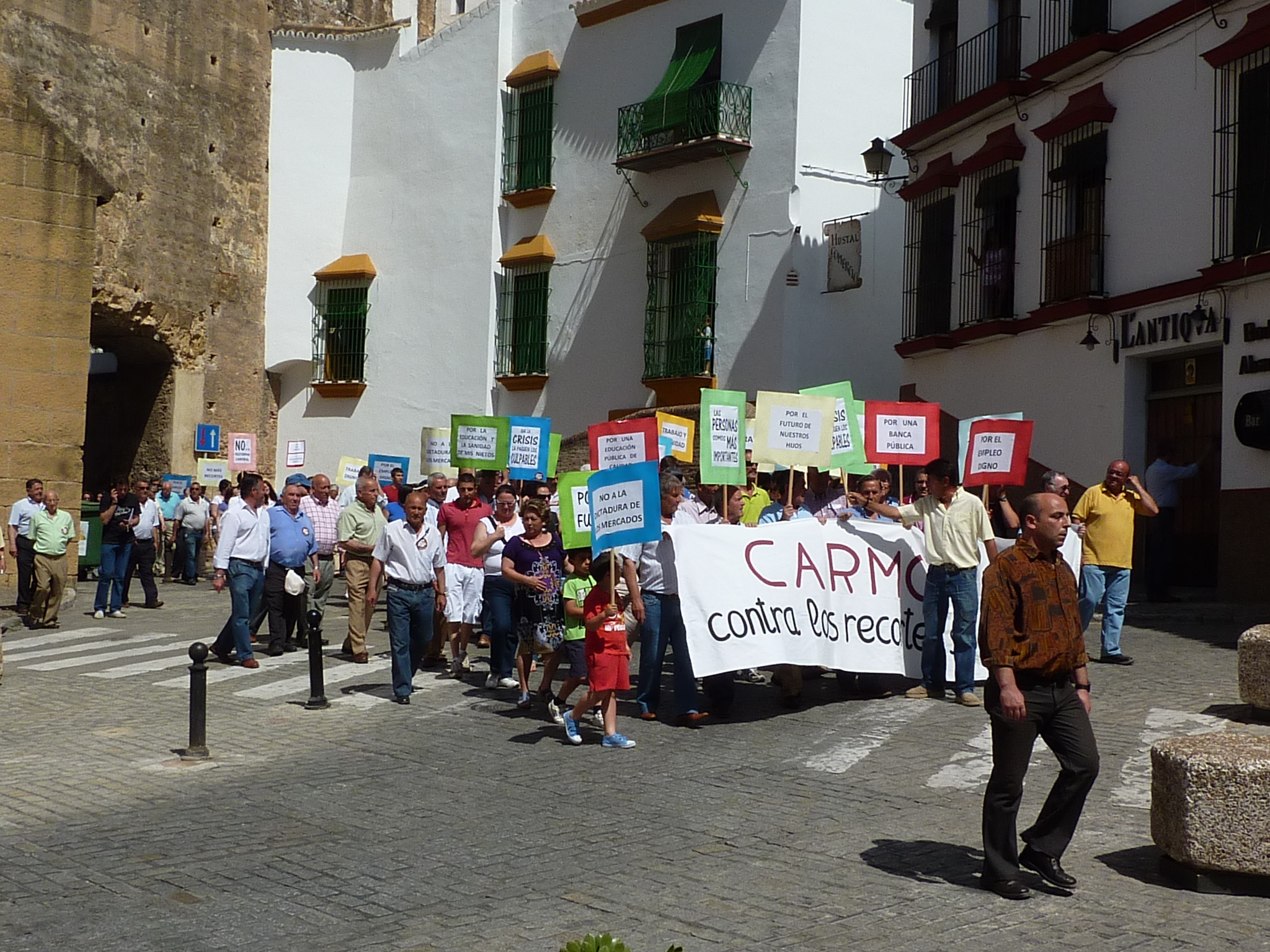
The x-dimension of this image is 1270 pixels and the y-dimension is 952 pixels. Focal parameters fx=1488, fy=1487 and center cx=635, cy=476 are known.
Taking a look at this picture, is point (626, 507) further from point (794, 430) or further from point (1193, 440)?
point (1193, 440)

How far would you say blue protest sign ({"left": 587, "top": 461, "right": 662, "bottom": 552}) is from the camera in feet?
33.8

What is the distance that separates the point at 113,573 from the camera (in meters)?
18.9

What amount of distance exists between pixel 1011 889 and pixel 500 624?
244 inches

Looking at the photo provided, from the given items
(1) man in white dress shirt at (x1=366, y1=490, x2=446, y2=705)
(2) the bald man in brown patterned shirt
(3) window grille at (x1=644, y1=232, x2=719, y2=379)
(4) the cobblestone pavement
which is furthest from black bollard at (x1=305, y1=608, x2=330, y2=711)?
(3) window grille at (x1=644, y1=232, x2=719, y2=379)

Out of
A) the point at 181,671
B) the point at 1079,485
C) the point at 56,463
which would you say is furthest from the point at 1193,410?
the point at 56,463

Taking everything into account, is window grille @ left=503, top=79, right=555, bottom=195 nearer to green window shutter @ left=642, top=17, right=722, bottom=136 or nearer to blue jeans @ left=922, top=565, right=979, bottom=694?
green window shutter @ left=642, top=17, right=722, bottom=136

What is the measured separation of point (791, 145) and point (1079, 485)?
8081 mm

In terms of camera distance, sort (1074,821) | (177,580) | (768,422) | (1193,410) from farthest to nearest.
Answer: (177,580), (1193,410), (768,422), (1074,821)

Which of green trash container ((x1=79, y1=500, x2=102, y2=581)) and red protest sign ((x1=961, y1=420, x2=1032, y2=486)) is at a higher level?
red protest sign ((x1=961, y1=420, x2=1032, y2=486))

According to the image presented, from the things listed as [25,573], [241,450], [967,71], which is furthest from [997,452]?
[241,450]

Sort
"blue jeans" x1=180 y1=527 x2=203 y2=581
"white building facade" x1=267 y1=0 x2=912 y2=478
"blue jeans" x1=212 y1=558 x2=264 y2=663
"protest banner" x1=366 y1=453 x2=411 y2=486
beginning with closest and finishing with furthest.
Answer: "blue jeans" x1=212 y1=558 x2=264 y2=663
"protest banner" x1=366 y1=453 x2=411 y2=486
"white building facade" x1=267 y1=0 x2=912 y2=478
"blue jeans" x1=180 y1=527 x2=203 y2=581

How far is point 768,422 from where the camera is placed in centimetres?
1244

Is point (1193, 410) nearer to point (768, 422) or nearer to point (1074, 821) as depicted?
point (768, 422)

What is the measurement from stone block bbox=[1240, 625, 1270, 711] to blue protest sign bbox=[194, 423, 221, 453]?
23780mm
